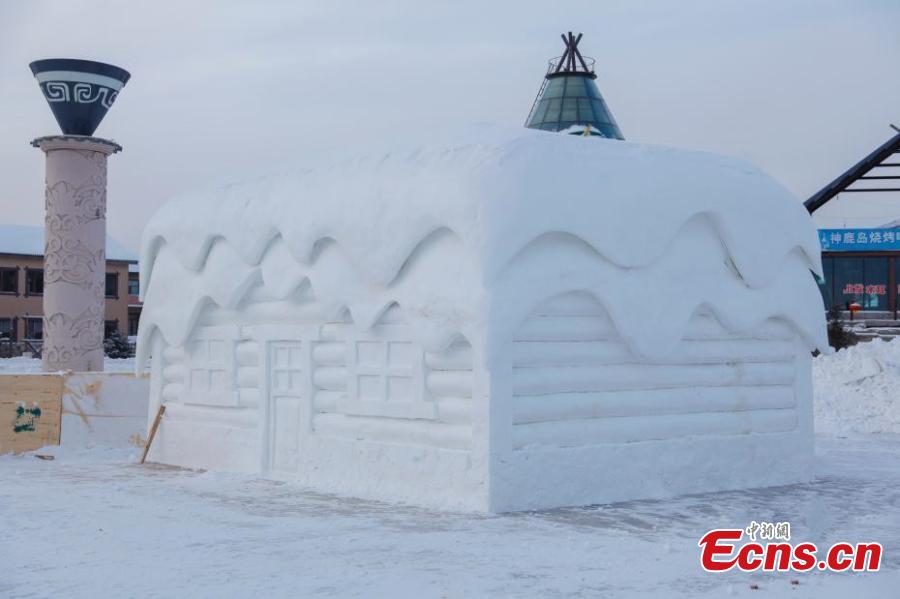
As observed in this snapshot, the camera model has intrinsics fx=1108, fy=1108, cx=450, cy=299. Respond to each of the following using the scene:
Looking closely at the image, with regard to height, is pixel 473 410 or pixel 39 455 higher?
pixel 473 410

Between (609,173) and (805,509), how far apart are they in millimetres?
3288

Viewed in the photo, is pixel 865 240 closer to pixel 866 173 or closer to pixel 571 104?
pixel 866 173

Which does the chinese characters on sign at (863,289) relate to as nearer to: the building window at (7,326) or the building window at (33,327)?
the building window at (33,327)

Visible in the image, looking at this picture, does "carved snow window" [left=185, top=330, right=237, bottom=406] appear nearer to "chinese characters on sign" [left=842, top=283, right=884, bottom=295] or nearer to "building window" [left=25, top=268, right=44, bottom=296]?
"chinese characters on sign" [left=842, top=283, right=884, bottom=295]

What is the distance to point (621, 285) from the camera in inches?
381

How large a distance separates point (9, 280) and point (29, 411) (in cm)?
3715

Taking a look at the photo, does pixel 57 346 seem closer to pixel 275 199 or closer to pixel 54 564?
pixel 275 199

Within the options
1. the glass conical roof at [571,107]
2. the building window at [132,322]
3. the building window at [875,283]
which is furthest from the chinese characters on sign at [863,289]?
the building window at [132,322]

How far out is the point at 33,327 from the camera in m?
49.2

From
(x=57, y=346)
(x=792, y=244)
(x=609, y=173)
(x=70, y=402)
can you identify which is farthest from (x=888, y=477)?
(x=57, y=346)

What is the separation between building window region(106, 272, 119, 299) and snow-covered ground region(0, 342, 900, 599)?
40532 millimetres

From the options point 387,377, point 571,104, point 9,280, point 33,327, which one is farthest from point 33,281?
point 387,377

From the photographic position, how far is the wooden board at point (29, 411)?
14.1m

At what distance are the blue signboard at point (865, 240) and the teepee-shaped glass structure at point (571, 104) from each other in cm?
1636
